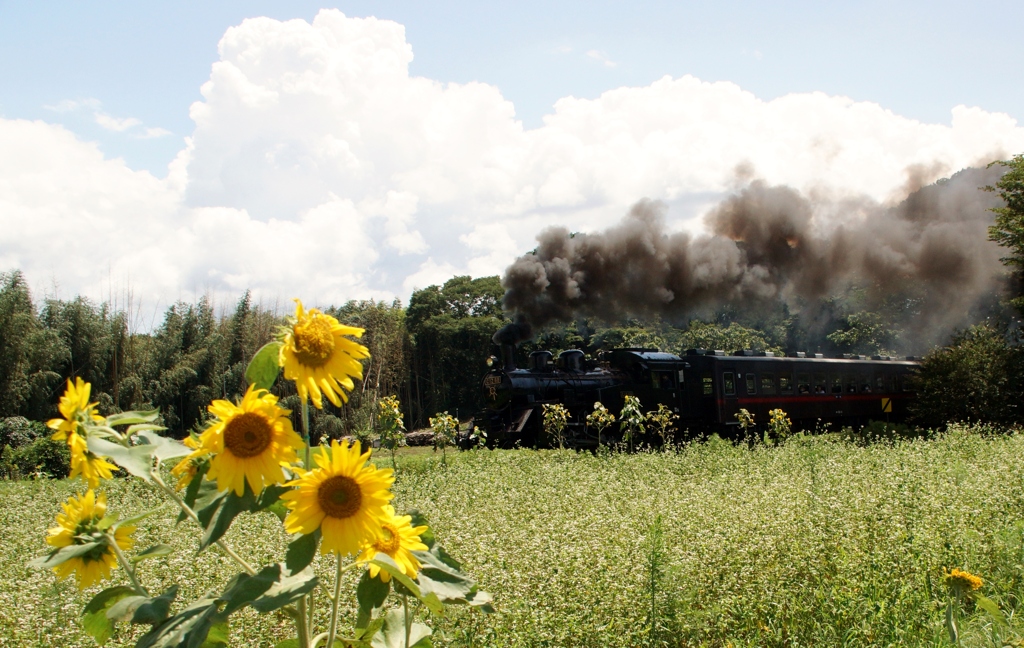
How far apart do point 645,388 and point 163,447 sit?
47.5 ft

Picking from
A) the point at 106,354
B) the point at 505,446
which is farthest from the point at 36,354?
the point at 505,446

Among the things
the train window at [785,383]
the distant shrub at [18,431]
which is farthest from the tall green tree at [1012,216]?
the distant shrub at [18,431]

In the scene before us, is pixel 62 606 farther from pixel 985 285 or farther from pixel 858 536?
pixel 985 285

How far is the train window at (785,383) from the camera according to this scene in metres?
16.4

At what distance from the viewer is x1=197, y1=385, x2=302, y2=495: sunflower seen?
3.86 ft

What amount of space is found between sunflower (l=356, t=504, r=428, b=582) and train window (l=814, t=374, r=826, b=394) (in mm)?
17478

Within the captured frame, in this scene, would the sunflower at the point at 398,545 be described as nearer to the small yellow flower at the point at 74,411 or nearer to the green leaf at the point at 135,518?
the green leaf at the point at 135,518

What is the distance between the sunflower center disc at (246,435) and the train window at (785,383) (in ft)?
54.4

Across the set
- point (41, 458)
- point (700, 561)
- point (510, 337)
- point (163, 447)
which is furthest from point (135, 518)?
point (510, 337)

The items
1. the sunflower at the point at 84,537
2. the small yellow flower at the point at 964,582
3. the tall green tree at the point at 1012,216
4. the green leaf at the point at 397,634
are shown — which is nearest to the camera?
the sunflower at the point at 84,537

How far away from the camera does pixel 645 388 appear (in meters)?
15.2

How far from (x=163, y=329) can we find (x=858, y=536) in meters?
19.4

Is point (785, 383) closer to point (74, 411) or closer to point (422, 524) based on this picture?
point (422, 524)

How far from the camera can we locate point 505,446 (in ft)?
48.4
